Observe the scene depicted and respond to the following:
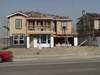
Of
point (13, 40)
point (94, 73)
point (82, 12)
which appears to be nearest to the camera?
point (94, 73)

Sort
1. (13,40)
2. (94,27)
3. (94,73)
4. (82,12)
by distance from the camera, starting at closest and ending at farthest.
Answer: (94,73) → (13,40) → (94,27) → (82,12)

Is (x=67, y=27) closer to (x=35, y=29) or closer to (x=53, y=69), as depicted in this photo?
(x=35, y=29)

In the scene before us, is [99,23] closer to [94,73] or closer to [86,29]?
[86,29]

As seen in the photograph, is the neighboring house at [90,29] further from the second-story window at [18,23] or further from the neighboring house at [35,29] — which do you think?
the second-story window at [18,23]

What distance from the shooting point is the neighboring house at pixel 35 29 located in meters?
70.7

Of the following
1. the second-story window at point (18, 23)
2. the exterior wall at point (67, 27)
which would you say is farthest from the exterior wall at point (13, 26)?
the exterior wall at point (67, 27)

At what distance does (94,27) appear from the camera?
263ft

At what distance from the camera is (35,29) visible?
71.4 metres

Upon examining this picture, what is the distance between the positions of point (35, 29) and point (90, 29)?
1563 centimetres

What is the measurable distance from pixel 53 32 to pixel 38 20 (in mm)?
4237

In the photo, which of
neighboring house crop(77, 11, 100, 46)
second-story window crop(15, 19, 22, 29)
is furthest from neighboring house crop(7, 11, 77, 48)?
neighboring house crop(77, 11, 100, 46)

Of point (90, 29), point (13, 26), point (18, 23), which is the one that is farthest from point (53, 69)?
point (90, 29)

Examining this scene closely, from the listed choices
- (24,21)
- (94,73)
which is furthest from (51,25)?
(94,73)

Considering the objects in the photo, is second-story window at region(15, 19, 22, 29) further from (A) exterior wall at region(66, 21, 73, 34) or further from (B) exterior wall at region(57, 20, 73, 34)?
(A) exterior wall at region(66, 21, 73, 34)
